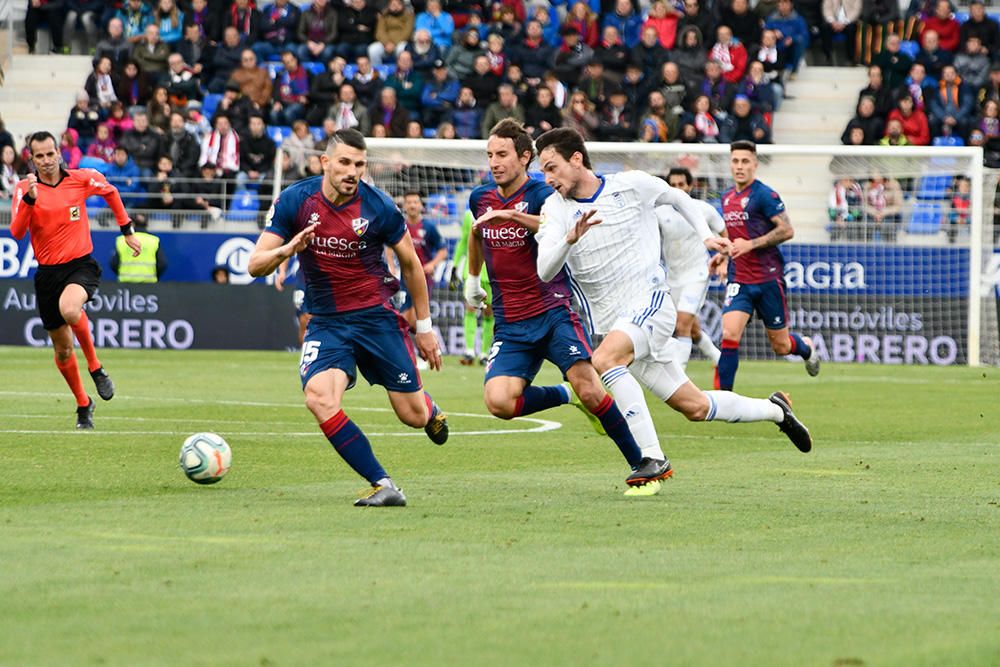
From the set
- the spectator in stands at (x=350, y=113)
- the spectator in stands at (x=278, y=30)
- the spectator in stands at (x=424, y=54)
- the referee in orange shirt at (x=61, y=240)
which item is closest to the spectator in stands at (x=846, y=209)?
the spectator in stands at (x=424, y=54)

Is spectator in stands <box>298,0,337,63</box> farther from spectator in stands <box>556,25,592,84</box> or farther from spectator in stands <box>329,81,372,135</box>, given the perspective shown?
spectator in stands <box>556,25,592,84</box>

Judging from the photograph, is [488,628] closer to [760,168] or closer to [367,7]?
[760,168]

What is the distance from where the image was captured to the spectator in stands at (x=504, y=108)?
93.6 feet

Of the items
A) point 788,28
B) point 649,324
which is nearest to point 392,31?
point 788,28

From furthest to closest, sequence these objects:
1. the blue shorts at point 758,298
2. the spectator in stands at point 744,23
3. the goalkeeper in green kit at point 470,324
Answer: the spectator in stands at point 744,23
the goalkeeper in green kit at point 470,324
the blue shorts at point 758,298

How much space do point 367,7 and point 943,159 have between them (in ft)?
36.2

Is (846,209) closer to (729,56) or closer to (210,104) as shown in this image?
(729,56)

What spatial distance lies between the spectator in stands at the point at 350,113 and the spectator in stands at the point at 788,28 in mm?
7190

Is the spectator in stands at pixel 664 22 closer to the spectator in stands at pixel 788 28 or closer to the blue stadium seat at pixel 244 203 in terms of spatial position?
the spectator in stands at pixel 788 28

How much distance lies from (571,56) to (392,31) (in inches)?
137

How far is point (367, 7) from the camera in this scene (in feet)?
102

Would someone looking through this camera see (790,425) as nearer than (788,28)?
Yes

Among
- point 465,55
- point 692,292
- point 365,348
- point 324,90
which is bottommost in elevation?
point 324,90

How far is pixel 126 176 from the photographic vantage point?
94.6ft
